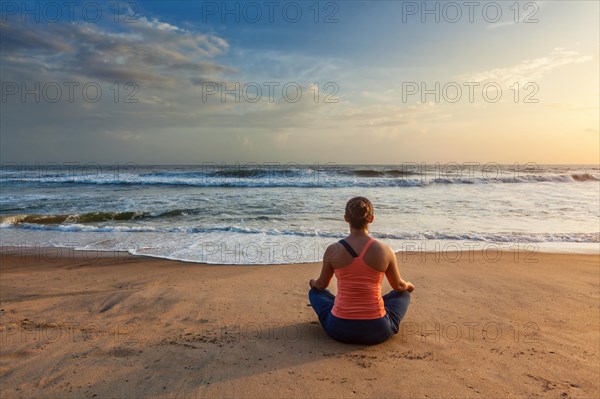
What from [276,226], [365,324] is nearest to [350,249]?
[365,324]

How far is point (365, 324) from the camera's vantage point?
347 cm

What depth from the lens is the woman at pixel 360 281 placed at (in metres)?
3.38

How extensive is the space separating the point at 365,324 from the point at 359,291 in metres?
0.31

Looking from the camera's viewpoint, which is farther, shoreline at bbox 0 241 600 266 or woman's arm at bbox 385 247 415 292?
shoreline at bbox 0 241 600 266

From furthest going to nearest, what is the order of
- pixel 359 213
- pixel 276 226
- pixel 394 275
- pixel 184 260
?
pixel 276 226 → pixel 184 260 → pixel 394 275 → pixel 359 213

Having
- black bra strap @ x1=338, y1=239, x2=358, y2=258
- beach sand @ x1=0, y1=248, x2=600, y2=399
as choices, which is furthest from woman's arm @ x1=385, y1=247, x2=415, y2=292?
beach sand @ x1=0, y1=248, x2=600, y2=399

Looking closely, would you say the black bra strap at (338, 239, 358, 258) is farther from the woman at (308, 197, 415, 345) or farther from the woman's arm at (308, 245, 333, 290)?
the woman's arm at (308, 245, 333, 290)

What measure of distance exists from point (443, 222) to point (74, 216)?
430 inches

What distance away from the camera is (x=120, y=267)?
675cm

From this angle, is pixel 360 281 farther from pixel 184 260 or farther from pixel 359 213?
pixel 184 260

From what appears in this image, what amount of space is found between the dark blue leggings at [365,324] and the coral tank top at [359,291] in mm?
59

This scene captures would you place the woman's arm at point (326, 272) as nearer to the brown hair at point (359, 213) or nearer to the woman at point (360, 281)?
the woman at point (360, 281)

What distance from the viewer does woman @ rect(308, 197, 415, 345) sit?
3381 mm

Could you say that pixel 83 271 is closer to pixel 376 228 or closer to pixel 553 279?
pixel 376 228
